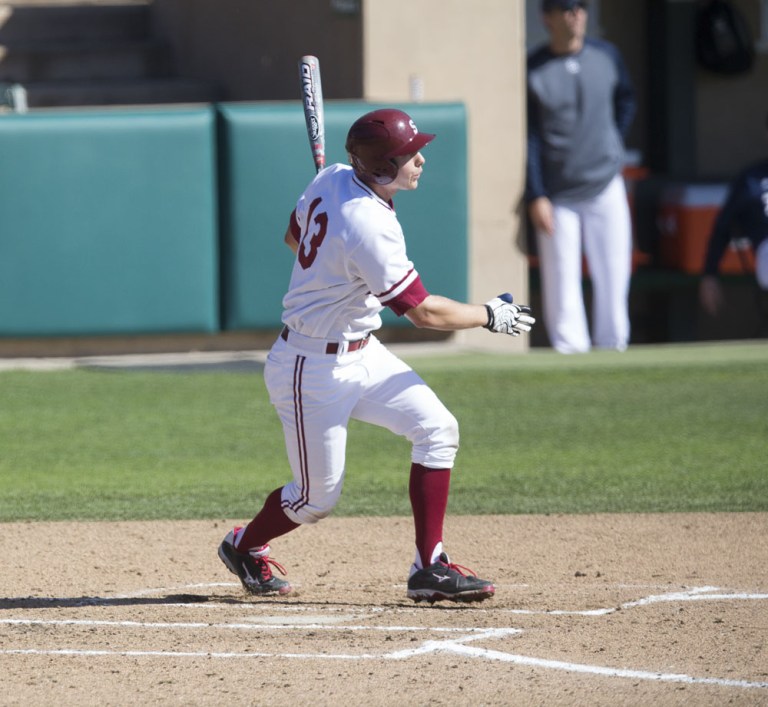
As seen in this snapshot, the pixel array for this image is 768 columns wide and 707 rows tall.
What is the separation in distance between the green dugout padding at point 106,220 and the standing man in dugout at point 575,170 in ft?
7.50

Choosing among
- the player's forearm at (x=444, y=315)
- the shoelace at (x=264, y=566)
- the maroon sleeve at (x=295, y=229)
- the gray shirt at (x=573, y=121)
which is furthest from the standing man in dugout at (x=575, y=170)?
the player's forearm at (x=444, y=315)

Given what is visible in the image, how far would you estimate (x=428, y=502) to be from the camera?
4.96 metres

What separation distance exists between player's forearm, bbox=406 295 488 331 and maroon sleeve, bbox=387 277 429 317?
0.02 m

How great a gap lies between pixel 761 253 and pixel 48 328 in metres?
4.98

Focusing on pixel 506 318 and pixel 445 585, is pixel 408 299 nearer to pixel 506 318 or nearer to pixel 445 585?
pixel 506 318

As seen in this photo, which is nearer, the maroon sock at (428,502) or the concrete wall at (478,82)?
the maroon sock at (428,502)

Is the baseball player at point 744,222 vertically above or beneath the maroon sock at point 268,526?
above

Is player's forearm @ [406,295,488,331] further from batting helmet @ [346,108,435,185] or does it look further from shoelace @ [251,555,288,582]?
shoelace @ [251,555,288,582]

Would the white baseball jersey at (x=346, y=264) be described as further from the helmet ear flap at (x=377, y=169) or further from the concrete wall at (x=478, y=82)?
the concrete wall at (x=478, y=82)

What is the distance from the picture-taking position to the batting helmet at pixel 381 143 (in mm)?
4719

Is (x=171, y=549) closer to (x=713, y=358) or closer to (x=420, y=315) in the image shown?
(x=420, y=315)

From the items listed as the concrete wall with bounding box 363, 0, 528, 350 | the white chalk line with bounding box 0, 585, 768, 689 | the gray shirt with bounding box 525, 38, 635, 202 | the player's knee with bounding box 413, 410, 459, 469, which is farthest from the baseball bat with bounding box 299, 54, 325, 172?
the concrete wall with bounding box 363, 0, 528, 350

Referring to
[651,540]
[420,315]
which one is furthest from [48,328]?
[420,315]

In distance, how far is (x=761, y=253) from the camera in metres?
11.0
